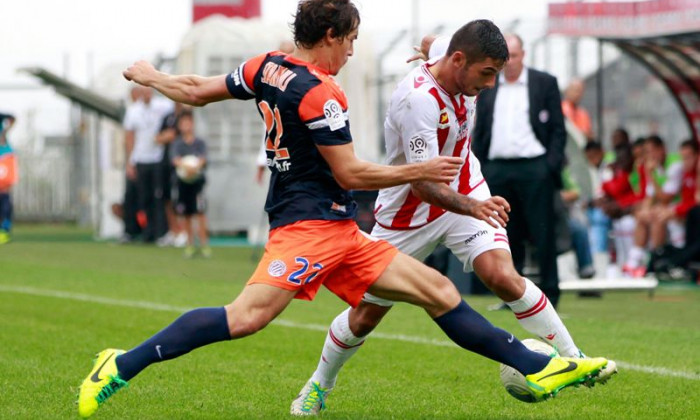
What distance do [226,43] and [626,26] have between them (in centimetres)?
839

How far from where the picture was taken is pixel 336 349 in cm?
644

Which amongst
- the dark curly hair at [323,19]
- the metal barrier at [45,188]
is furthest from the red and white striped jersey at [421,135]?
the metal barrier at [45,188]

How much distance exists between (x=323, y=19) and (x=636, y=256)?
11.6 metres

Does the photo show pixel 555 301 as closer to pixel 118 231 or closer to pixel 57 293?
pixel 57 293

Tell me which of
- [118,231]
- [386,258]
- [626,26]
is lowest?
[118,231]

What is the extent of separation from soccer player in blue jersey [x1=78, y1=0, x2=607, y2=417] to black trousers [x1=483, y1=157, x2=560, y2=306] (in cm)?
499

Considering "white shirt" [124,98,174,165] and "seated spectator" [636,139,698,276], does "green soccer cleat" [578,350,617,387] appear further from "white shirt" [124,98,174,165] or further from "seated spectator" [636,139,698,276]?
"white shirt" [124,98,174,165]

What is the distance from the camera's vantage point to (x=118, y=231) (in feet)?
85.2

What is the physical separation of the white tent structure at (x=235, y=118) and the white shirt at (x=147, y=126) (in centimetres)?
261

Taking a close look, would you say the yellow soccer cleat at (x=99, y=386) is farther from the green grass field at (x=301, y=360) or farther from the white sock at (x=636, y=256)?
the white sock at (x=636, y=256)

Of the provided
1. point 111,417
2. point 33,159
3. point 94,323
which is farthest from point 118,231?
point 111,417

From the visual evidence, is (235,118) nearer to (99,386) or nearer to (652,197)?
(652,197)

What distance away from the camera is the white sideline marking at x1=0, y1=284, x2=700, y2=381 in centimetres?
776

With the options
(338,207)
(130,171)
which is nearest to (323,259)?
(338,207)
